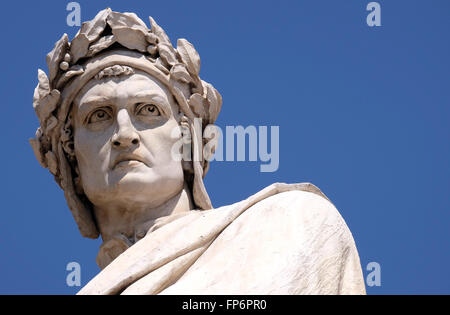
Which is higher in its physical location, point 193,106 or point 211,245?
point 193,106

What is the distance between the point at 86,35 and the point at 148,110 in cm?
99

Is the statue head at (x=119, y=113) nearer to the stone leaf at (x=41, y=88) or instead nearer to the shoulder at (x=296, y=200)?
the stone leaf at (x=41, y=88)

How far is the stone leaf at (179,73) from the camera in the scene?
15.0 meters

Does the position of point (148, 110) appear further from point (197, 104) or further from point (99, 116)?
point (197, 104)

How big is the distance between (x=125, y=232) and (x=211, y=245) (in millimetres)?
1890

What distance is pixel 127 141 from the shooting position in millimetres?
14430

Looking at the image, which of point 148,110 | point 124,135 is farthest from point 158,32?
point 124,135

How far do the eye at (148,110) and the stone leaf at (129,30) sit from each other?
26.2 inches

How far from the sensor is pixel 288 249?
12266mm

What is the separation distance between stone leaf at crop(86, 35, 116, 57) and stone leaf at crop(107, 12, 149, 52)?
0.18 ft

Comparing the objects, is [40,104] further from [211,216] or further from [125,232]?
[211,216]
